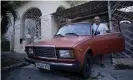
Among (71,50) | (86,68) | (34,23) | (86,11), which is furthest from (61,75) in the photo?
(34,23)

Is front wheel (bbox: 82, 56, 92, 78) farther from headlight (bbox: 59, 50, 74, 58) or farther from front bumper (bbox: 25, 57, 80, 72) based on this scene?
headlight (bbox: 59, 50, 74, 58)

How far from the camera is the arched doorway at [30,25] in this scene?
38.7ft

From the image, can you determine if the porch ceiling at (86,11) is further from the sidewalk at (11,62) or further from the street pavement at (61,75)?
the street pavement at (61,75)

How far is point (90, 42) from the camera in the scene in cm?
508

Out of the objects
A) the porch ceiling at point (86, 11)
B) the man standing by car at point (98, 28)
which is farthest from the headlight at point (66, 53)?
the porch ceiling at point (86, 11)

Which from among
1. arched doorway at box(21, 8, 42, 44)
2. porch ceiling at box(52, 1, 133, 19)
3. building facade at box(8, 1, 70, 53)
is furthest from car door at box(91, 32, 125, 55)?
arched doorway at box(21, 8, 42, 44)

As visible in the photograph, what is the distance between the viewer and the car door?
556 cm

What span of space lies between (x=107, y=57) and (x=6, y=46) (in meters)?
8.22

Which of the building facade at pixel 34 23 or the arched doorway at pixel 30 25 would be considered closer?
the building facade at pixel 34 23

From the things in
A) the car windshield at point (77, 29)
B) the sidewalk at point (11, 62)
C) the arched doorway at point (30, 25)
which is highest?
the arched doorway at point (30, 25)

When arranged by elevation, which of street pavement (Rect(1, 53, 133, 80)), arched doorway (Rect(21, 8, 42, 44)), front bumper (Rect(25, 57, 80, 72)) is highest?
arched doorway (Rect(21, 8, 42, 44))

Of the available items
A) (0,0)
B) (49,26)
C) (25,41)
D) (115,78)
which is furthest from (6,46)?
(115,78)

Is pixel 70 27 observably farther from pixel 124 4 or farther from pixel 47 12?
pixel 47 12

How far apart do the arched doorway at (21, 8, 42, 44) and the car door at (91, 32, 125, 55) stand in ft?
21.2
